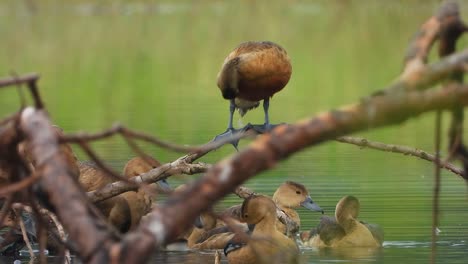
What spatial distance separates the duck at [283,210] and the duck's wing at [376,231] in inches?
17.4

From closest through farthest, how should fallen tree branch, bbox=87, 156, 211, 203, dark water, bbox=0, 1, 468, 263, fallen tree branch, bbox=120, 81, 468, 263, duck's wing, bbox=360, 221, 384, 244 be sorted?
fallen tree branch, bbox=120, 81, 468, 263 < fallen tree branch, bbox=87, 156, 211, 203 < duck's wing, bbox=360, 221, 384, 244 < dark water, bbox=0, 1, 468, 263

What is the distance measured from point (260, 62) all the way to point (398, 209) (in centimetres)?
190

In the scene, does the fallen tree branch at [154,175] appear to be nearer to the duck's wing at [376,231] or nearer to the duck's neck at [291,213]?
the duck's wing at [376,231]

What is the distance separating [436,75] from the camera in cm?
341

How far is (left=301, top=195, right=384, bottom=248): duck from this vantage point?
24.9ft

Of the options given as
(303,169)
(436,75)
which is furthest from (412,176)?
(436,75)

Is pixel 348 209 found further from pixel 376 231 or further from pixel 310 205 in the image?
pixel 310 205

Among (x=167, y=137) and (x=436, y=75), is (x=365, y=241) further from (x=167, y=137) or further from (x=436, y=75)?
(x=167, y=137)

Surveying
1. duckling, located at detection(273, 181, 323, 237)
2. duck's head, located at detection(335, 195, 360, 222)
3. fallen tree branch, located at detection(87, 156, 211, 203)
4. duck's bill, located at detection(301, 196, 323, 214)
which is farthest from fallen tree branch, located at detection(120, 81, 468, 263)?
duck's bill, located at detection(301, 196, 323, 214)

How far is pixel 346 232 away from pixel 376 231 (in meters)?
0.22

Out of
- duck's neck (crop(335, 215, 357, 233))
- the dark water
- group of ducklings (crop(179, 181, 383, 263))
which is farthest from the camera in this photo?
the dark water

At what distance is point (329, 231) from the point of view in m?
7.76

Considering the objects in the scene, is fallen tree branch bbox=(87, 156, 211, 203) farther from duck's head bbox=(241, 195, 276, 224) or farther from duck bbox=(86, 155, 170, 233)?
duck bbox=(86, 155, 170, 233)

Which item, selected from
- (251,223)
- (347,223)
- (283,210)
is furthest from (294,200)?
(251,223)
